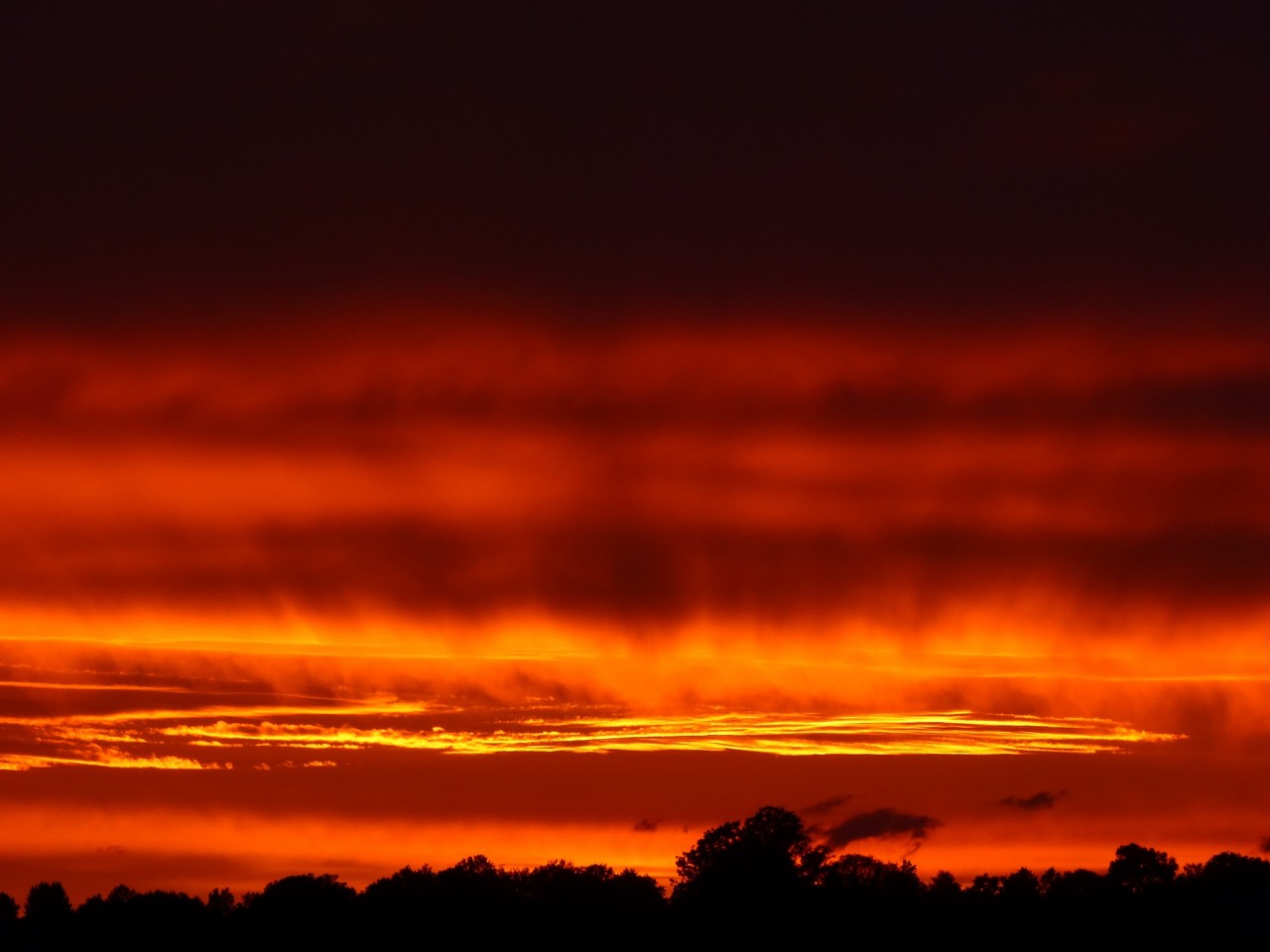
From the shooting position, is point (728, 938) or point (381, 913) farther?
point (381, 913)

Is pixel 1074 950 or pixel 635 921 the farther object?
pixel 635 921

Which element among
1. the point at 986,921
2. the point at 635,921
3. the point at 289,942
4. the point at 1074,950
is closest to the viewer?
the point at 1074,950

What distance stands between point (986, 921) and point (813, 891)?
18.3 meters

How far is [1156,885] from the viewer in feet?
648

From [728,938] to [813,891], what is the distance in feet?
50.1

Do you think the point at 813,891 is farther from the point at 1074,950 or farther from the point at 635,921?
the point at 1074,950

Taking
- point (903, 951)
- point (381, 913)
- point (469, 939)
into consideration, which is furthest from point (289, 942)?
point (903, 951)

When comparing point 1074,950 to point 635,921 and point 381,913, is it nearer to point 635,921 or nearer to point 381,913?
point 635,921

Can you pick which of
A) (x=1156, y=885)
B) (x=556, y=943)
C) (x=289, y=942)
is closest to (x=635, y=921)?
(x=556, y=943)

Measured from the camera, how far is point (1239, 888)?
18962 centimetres

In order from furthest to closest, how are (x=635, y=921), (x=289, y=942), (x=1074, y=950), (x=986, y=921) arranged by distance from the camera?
(x=289, y=942) → (x=635, y=921) → (x=986, y=921) → (x=1074, y=950)

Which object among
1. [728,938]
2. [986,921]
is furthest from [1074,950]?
[728,938]

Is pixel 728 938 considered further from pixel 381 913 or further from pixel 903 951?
pixel 381 913

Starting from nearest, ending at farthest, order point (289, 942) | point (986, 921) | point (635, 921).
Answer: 1. point (986, 921)
2. point (635, 921)
3. point (289, 942)
